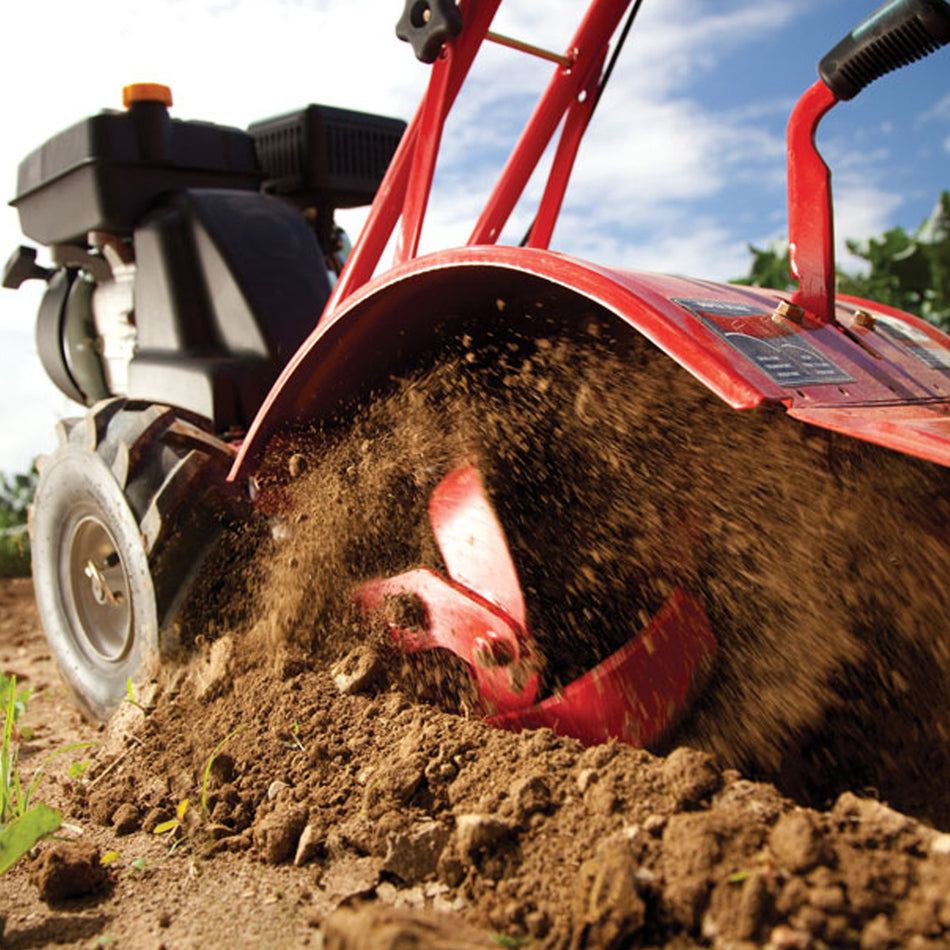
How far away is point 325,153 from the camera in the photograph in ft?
9.69

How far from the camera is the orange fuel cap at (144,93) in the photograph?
264 cm

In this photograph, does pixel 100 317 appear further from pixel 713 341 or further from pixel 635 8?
pixel 713 341

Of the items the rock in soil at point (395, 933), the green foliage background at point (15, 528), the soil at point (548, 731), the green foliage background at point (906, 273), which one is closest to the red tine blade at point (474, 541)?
the soil at point (548, 731)

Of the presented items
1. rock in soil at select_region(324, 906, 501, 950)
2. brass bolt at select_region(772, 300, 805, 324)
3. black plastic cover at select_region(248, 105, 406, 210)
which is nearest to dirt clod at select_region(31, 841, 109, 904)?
rock in soil at select_region(324, 906, 501, 950)

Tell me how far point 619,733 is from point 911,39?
112 centimetres

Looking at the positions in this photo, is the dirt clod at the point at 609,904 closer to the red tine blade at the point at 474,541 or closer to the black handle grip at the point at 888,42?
the red tine blade at the point at 474,541

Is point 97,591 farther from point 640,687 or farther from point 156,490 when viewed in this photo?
point 640,687

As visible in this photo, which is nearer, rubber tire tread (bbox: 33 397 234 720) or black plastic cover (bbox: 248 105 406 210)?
rubber tire tread (bbox: 33 397 234 720)

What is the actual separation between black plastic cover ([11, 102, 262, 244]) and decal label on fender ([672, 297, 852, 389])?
5.70 ft

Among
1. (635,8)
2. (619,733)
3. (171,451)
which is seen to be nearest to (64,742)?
(171,451)

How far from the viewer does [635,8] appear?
2211 millimetres

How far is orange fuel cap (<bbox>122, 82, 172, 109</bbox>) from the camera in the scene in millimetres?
2643

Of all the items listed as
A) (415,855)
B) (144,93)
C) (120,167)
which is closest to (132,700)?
(415,855)

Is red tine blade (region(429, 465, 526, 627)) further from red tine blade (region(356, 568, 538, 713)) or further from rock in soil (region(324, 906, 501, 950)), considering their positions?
rock in soil (region(324, 906, 501, 950))
